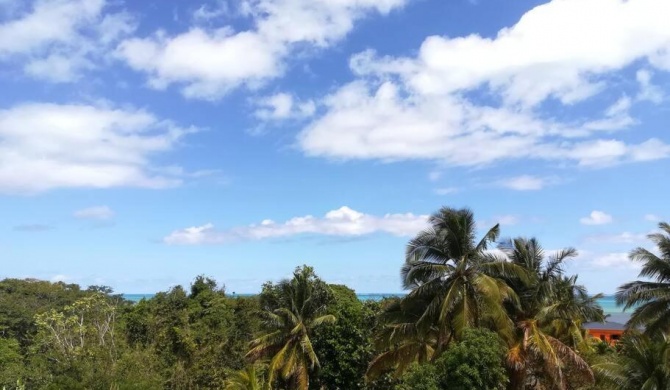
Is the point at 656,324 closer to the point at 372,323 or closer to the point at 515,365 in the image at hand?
the point at 515,365

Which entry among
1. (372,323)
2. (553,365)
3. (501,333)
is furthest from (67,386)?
(553,365)

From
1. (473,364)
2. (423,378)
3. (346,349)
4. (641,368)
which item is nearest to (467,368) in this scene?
(473,364)

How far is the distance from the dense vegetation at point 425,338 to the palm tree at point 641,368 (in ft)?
0.12

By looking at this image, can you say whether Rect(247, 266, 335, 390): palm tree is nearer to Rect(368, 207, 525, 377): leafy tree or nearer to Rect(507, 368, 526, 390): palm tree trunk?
Rect(368, 207, 525, 377): leafy tree

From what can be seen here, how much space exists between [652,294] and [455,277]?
8587mm

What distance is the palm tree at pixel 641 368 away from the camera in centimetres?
1652

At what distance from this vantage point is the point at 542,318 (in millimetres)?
20062

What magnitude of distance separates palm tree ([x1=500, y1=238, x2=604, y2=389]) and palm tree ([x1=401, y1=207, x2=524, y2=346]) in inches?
42.3

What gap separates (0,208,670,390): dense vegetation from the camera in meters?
17.6

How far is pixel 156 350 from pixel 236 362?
491cm

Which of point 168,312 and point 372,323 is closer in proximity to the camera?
point 372,323

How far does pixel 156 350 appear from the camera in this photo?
1300 inches

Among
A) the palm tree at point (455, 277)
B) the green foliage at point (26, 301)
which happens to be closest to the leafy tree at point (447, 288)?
the palm tree at point (455, 277)

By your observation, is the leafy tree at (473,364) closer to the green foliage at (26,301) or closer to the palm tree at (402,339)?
the palm tree at (402,339)
